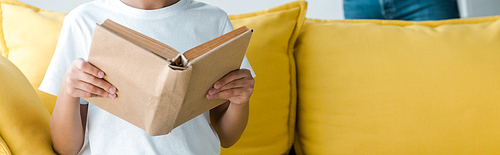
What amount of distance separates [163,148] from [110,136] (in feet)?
0.34

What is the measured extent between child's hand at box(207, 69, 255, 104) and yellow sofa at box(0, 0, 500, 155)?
29cm

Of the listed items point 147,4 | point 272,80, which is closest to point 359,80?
point 272,80

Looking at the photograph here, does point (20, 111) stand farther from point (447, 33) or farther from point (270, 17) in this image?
point (447, 33)

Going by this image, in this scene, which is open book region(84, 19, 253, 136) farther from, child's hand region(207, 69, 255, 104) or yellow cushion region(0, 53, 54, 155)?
yellow cushion region(0, 53, 54, 155)

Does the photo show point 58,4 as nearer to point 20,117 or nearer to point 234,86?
point 20,117

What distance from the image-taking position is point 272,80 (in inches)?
36.7

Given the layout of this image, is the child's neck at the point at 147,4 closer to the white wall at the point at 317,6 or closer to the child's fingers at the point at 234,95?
the child's fingers at the point at 234,95

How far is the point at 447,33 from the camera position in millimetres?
934

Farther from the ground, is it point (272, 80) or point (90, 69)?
point (90, 69)

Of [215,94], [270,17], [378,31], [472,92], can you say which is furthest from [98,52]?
[472,92]

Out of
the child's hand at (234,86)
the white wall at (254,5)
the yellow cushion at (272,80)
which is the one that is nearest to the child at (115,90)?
the child's hand at (234,86)

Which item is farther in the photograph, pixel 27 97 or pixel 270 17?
pixel 270 17

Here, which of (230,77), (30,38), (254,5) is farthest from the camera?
(254,5)

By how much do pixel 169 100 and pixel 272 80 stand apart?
19.3 inches
